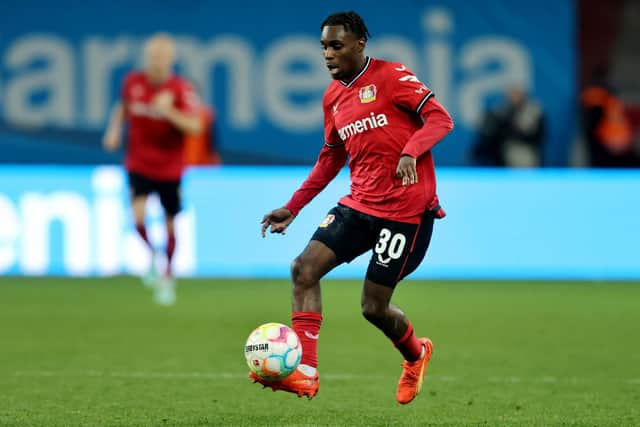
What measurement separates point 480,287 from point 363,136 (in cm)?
716

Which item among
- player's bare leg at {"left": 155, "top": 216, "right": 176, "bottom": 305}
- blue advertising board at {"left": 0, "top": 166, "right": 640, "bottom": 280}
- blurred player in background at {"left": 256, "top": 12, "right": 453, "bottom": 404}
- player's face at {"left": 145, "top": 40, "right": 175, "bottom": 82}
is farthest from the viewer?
blue advertising board at {"left": 0, "top": 166, "right": 640, "bottom": 280}

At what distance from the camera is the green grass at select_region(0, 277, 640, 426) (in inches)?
244

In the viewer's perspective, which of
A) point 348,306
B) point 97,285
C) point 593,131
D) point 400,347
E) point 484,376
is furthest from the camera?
point 593,131

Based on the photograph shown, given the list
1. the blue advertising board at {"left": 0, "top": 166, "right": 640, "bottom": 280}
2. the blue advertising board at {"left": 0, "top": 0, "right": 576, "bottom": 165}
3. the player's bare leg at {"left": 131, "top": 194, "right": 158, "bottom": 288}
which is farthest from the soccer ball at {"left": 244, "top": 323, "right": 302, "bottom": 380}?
the blue advertising board at {"left": 0, "top": 0, "right": 576, "bottom": 165}

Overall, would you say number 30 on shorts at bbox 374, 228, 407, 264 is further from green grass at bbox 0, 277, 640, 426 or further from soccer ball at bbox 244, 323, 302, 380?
green grass at bbox 0, 277, 640, 426

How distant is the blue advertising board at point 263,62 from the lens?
18.1m

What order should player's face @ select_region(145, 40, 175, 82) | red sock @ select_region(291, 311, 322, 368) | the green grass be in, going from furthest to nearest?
1. player's face @ select_region(145, 40, 175, 82)
2. the green grass
3. red sock @ select_region(291, 311, 322, 368)

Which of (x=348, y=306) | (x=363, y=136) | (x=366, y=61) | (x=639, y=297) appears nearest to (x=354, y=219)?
(x=363, y=136)

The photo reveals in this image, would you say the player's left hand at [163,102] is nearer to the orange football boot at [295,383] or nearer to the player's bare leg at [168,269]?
the player's bare leg at [168,269]

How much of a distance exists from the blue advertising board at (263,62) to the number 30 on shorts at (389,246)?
1196 cm

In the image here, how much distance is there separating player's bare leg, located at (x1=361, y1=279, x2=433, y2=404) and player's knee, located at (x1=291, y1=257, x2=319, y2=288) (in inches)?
11.6

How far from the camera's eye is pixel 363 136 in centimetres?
621

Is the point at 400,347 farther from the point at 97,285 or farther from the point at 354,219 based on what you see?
the point at 97,285

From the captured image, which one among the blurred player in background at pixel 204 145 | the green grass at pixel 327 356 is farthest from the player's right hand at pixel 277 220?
the blurred player in background at pixel 204 145
